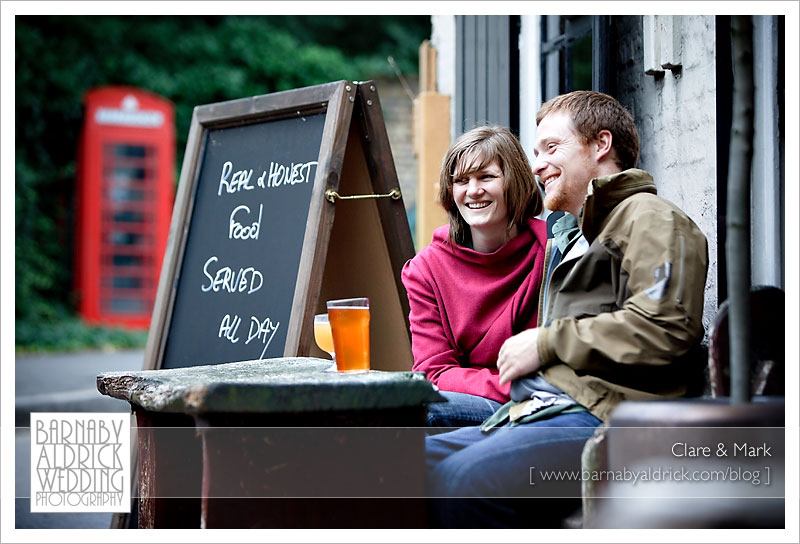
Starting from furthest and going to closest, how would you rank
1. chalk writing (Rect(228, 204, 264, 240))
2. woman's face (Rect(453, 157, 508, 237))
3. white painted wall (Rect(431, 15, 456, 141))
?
white painted wall (Rect(431, 15, 456, 141)) < chalk writing (Rect(228, 204, 264, 240)) < woman's face (Rect(453, 157, 508, 237))

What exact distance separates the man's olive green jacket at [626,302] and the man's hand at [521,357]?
20 mm

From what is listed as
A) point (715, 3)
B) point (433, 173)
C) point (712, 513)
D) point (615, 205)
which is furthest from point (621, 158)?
point (433, 173)

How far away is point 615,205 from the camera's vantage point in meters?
1.94

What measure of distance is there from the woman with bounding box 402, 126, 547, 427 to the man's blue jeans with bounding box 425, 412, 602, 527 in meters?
0.46

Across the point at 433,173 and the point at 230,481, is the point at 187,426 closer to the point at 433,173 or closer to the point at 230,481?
the point at 230,481

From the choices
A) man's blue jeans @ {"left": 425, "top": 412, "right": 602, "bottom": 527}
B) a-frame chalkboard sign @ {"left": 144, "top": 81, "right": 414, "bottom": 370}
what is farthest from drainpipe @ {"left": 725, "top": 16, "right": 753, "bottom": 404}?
a-frame chalkboard sign @ {"left": 144, "top": 81, "right": 414, "bottom": 370}

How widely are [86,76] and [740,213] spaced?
10946 millimetres

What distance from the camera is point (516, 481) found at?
1.81 metres

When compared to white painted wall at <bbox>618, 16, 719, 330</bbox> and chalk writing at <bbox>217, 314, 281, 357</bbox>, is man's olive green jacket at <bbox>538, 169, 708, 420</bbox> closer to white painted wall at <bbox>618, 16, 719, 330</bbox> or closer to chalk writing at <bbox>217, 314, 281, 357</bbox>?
white painted wall at <bbox>618, 16, 719, 330</bbox>

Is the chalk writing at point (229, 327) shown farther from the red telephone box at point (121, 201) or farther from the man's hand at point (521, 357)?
the red telephone box at point (121, 201)

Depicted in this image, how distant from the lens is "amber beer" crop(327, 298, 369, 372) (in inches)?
77.1

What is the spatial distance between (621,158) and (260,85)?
10938 millimetres

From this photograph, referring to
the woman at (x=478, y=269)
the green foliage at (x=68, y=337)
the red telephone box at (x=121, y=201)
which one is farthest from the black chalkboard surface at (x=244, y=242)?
the red telephone box at (x=121, y=201)

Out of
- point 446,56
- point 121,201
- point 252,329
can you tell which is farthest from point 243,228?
point 121,201
